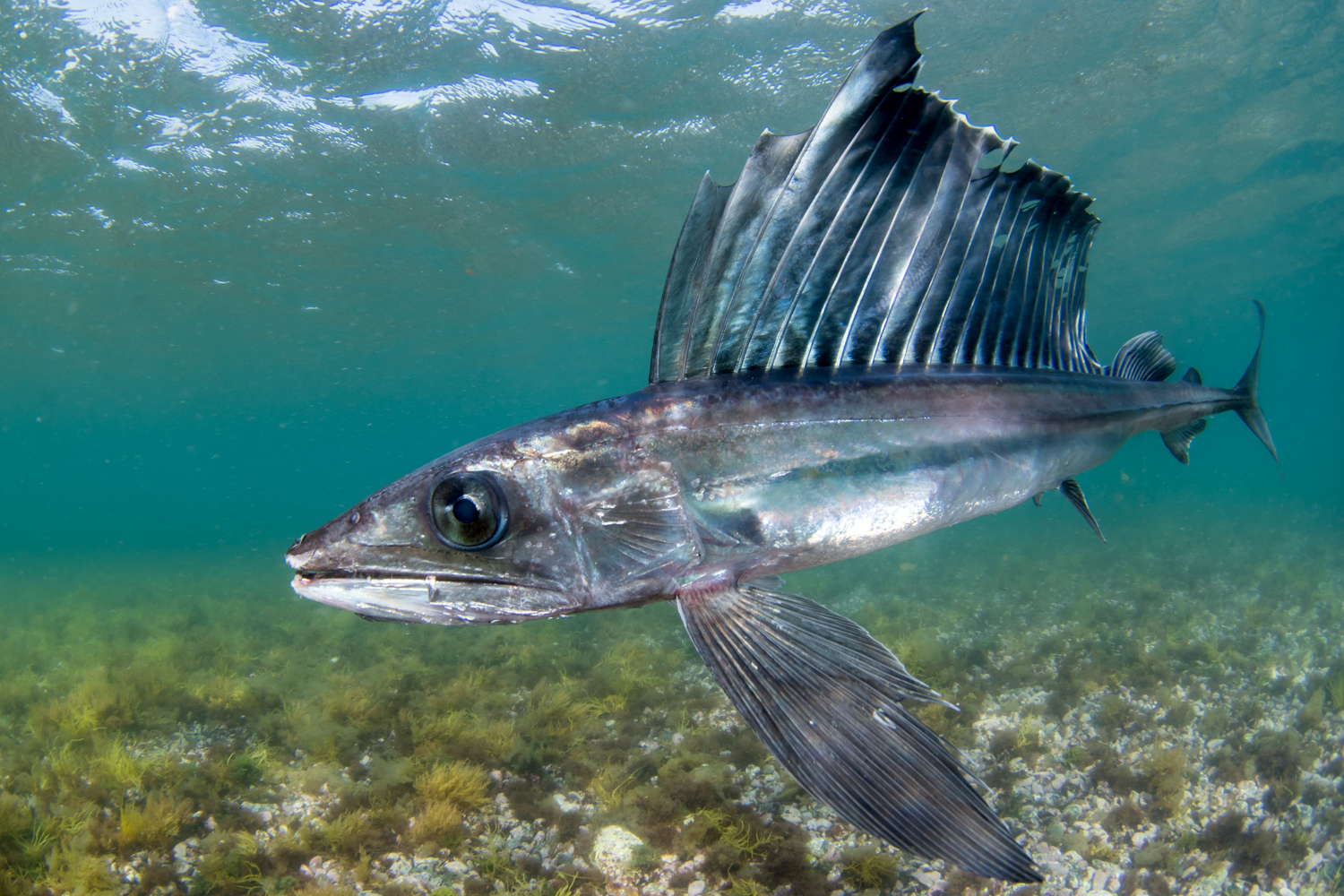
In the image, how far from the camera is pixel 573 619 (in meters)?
10.4

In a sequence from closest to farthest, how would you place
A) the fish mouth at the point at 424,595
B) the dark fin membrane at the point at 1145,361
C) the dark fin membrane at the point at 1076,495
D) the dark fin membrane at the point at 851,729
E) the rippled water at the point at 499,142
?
the dark fin membrane at the point at 851,729
the fish mouth at the point at 424,595
the dark fin membrane at the point at 1076,495
the dark fin membrane at the point at 1145,361
the rippled water at the point at 499,142

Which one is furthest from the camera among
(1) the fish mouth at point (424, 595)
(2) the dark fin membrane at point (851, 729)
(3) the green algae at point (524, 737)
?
(3) the green algae at point (524, 737)

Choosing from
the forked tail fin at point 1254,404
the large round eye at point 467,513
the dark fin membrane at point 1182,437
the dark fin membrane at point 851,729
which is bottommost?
the dark fin membrane at point 851,729

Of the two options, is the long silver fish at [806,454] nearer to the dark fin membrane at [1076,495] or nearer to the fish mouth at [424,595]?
the fish mouth at [424,595]

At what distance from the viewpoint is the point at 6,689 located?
734 cm

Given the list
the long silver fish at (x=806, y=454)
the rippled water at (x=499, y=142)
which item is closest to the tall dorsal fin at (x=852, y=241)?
the long silver fish at (x=806, y=454)

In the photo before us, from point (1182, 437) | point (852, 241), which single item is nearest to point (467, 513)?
point (852, 241)

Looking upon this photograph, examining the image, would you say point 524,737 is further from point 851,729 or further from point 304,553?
point 851,729

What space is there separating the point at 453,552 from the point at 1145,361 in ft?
13.3

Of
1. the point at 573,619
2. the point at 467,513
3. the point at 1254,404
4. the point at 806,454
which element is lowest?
the point at 573,619

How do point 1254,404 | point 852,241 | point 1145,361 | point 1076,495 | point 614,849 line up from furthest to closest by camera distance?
point 1254,404 → point 614,849 → point 1145,361 → point 1076,495 → point 852,241

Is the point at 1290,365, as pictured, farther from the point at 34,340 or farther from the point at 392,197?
the point at 34,340

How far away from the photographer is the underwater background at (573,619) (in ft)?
13.4

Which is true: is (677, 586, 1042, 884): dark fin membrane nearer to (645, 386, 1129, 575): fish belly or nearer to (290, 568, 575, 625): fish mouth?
(645, 386, 1129, 575): fish belly
